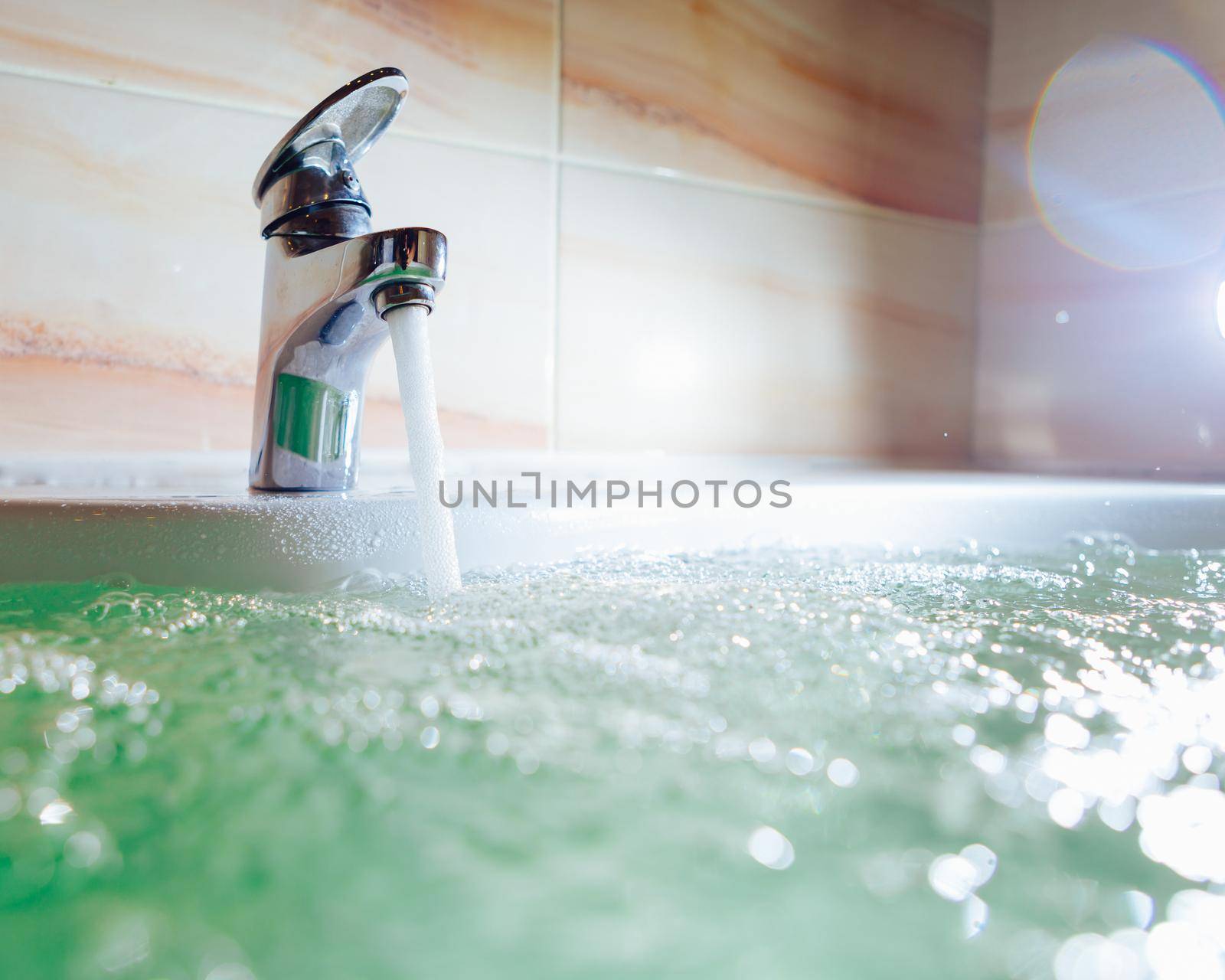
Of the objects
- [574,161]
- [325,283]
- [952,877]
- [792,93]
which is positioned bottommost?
[952,877]

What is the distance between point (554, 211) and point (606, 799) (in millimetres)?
752

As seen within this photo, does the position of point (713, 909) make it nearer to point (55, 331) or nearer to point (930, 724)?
point (930, 724)

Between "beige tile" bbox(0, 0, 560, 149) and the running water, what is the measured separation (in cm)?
43

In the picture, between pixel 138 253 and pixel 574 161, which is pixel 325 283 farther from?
pixel 574 161

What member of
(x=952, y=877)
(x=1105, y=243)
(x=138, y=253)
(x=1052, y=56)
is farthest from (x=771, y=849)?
(x=1052, y=56)

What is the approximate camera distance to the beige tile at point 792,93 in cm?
86

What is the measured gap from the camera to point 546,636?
30cm

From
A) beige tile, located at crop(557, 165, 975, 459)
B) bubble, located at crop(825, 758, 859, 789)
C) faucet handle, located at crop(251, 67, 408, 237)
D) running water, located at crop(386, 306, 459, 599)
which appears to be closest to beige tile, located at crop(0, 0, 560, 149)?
beige tile, located at crop(557, 165, 975, 459)

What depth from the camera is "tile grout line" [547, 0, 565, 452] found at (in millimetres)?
838

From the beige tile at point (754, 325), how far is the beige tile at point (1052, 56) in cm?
10

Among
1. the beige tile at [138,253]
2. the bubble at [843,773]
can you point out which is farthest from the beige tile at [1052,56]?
the bubble at [843,773]

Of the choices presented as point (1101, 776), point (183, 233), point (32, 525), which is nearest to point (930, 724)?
point (1101, 776)

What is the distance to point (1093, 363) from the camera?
40.4 inches

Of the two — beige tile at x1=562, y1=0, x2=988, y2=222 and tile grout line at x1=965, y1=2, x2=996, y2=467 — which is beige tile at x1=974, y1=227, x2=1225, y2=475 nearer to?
tile grout line at x1=965, y1=2, x2=996, y2=467
